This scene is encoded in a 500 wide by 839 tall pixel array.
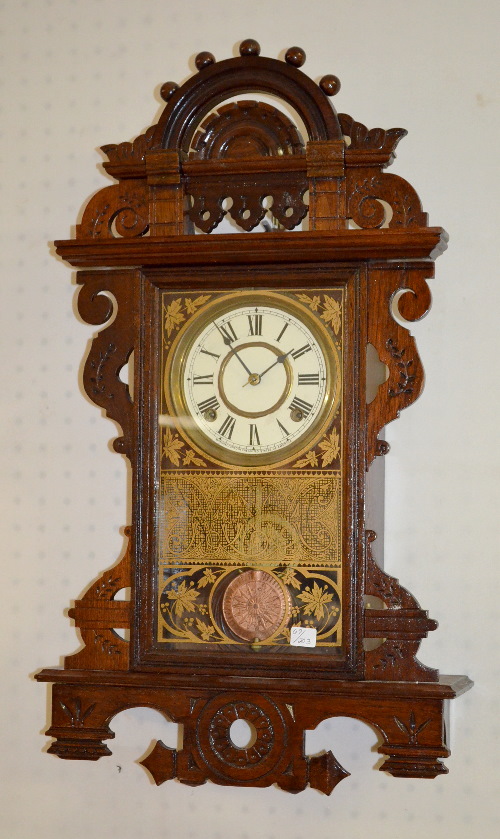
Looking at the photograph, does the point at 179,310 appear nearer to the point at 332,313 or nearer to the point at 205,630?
the point at 332,313

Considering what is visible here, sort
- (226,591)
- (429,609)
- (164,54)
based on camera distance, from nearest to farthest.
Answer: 1. (226,591)
2. (429,609)
3. (164,54)

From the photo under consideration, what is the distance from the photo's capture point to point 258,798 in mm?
2281

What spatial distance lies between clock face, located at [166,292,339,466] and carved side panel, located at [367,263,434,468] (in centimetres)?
8

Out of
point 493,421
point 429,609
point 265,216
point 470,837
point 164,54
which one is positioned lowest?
point 470,837

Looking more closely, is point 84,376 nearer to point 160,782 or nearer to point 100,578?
point 100,578

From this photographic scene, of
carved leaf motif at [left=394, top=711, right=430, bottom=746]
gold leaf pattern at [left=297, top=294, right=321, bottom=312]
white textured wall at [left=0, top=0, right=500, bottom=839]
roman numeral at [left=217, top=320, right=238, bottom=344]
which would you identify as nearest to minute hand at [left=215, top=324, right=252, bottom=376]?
roman numeral at [left=217, top=320, right=238, bottom=344]

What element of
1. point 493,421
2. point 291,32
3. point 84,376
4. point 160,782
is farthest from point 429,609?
point 291,32

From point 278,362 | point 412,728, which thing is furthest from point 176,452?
point 412,728

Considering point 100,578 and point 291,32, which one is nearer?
point 100,578

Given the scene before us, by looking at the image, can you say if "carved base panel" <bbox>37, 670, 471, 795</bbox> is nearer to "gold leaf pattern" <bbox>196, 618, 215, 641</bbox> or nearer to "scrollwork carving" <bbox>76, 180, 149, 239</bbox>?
"gold leaf pattern" <bbox>196, 618, 215, 641</bbox>

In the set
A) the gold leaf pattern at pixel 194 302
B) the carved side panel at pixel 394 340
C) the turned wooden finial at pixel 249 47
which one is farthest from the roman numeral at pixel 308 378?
the turned wooden finial at pixel 249 47

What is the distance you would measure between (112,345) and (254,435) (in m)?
0.30

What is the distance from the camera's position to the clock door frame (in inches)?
80.6

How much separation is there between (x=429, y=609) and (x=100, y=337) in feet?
2.50
